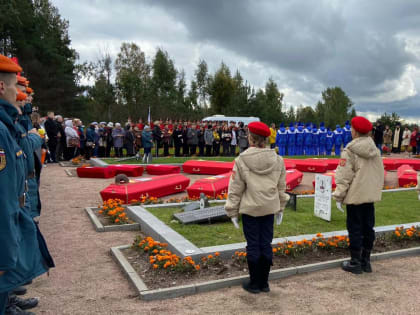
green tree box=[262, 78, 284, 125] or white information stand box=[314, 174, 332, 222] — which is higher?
green tree box=[262, 78, 284, 125]

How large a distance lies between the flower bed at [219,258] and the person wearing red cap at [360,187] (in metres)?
0.57

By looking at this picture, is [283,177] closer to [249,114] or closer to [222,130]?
[222,130]

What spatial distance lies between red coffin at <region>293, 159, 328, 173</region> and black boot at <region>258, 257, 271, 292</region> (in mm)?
11859

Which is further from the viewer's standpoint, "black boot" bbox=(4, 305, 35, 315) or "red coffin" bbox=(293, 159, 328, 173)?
"red coffin" bbox=(293, 159, 328, 173)

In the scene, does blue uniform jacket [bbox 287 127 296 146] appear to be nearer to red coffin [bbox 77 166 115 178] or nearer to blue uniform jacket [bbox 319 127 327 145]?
blue uniform jacket [bbox 319 127 327 145]

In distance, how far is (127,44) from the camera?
174 feet

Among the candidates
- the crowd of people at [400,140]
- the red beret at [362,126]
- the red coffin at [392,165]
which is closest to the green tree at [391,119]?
the crowd of people at [400,140]

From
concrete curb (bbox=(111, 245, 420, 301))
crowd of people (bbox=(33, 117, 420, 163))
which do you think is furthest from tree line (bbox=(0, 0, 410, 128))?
concrete curb (bbox=(111, 245, 420, 301))

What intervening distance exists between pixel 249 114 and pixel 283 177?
32.7 metres

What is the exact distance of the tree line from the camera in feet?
102

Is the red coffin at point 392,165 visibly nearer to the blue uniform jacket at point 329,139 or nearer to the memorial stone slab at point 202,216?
A: the blue uniform jacket at point 329,139

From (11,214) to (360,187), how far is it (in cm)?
435

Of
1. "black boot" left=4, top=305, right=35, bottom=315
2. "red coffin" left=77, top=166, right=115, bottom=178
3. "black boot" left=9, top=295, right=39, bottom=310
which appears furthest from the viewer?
"red coffin" left=77, top=166, right=115, bottom=178

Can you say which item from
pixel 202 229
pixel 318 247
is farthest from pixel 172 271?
pixel 318 247
